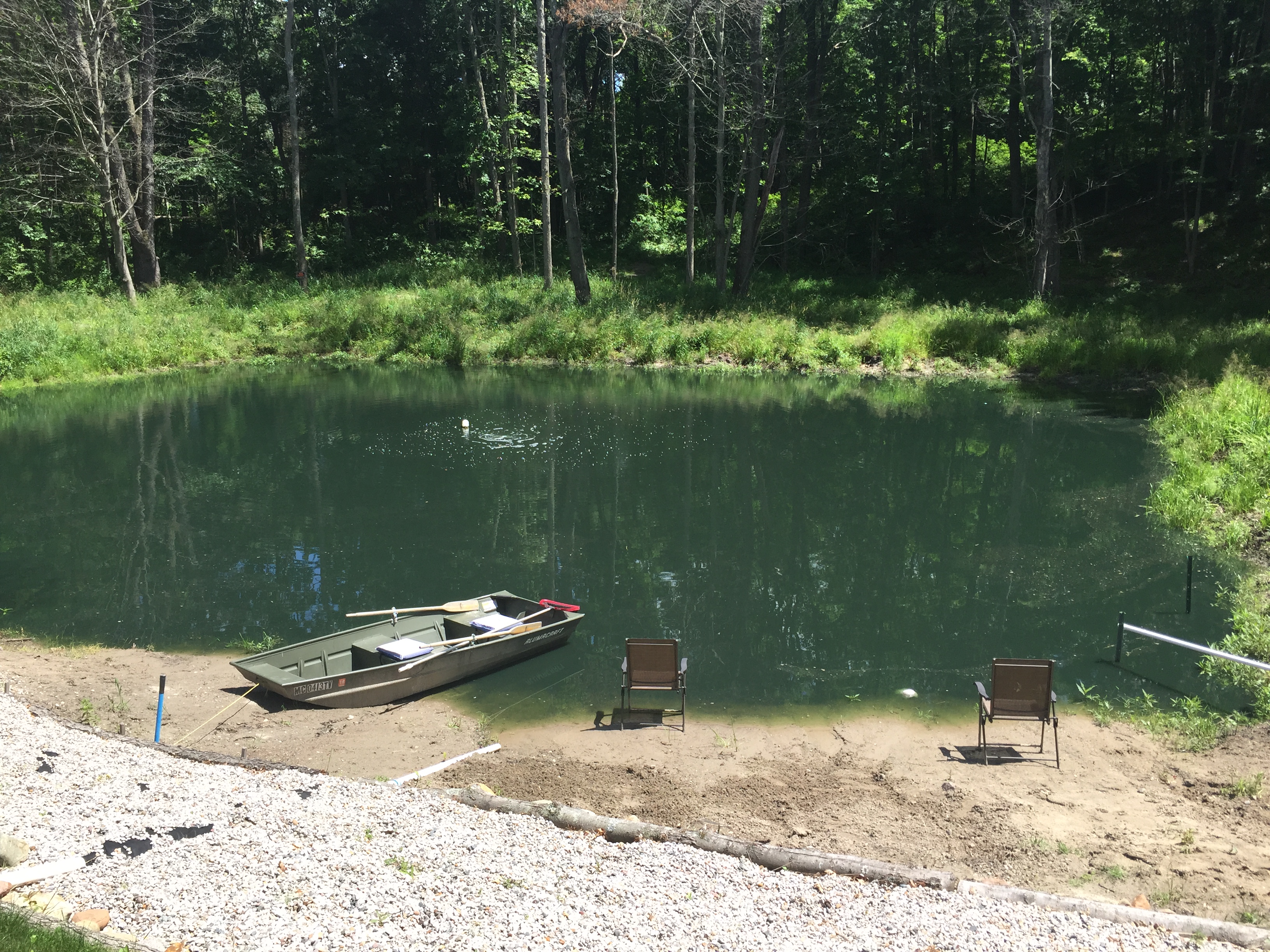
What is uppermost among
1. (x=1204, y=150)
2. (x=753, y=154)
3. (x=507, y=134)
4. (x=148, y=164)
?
(x=507, y=134)

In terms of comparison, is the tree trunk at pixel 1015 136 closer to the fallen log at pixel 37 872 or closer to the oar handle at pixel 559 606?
the oar handle at pixel 559 606

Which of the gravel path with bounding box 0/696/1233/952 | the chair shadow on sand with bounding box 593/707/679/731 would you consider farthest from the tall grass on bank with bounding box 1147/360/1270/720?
the gravel path with bounding box 0/696/1233/952

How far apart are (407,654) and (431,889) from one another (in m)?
5.19

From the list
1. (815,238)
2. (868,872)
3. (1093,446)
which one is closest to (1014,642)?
(868,872)

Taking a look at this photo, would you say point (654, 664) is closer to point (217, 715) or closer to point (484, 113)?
point (217, 715)

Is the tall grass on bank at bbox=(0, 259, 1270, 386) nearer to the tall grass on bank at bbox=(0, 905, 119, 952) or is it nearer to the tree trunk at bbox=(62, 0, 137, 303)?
the tree trunk at bbox=(62, 0, 137, 303)

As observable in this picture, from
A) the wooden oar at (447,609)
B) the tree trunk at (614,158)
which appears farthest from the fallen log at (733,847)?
the tree trunk at (614,158)

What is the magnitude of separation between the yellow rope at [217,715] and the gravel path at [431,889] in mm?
2421

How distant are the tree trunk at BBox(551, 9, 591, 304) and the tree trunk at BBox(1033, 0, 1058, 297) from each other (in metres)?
16.1

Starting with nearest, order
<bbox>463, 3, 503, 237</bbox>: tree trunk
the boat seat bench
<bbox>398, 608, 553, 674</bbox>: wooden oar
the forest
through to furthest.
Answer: <bbox>398, 608, 553, 674</bbox>: wooden oar
the boat seat bench
the forest
<bbox>463, 3, 503, 237</bbox>: tree trunk

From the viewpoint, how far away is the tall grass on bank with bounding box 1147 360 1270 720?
11.3 metres

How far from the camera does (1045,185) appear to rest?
32.8 m

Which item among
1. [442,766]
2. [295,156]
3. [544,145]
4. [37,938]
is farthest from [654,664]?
[295,156]

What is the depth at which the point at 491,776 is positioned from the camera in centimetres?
880
